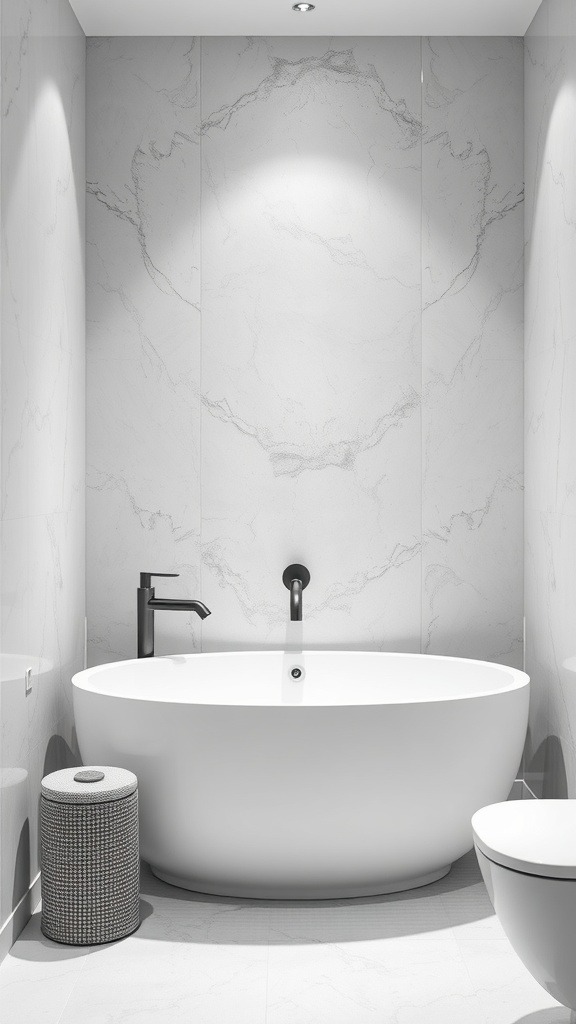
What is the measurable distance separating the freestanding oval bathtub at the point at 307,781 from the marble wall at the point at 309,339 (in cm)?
78

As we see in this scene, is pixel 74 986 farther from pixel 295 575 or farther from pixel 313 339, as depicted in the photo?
pixel 313 339

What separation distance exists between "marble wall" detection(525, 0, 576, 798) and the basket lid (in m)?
1.34

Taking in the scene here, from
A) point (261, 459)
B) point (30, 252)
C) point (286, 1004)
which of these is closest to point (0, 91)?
point (30, 252)

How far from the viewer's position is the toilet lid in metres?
1.88

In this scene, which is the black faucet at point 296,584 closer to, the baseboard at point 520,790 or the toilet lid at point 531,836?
the baseboard at point 520,790

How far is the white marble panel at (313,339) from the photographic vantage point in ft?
11.7

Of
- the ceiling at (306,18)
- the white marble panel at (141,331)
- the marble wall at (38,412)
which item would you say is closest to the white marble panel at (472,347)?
the ceiling at (306,18)

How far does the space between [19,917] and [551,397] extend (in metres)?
2.23

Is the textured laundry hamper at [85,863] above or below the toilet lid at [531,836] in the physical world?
below

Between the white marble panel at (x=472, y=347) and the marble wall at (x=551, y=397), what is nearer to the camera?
the marble wall at (x=551, y=397)

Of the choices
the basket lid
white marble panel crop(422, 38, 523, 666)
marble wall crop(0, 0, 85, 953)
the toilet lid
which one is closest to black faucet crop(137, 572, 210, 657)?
marble wall crop(0, 0, 85, 953)

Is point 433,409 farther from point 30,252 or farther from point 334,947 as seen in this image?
point 334,947

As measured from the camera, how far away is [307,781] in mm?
2645

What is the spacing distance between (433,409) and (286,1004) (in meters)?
2.07
